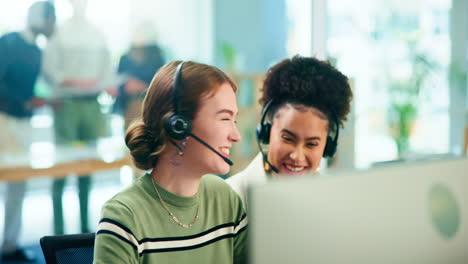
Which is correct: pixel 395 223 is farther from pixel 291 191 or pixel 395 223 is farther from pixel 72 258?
pixel 72 258

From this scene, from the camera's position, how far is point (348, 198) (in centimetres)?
64

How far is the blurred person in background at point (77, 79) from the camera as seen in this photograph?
331 cm

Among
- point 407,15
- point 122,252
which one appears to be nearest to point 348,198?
point 122,252

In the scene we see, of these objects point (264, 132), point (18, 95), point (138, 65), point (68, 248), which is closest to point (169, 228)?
point (68, 248)

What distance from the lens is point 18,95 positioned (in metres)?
3.17

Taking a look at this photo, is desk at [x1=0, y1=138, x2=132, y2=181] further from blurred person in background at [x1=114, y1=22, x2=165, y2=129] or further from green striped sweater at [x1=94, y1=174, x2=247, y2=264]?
green striped sweater at [x1=94, y1=174, x2=247, y2=264]

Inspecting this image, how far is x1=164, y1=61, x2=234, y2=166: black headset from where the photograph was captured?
1066 mm

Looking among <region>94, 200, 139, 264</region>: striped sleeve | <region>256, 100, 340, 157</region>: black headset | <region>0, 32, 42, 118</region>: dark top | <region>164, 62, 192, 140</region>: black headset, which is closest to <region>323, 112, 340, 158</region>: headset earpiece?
<region>256, 100, 340, 157</region>: black headset

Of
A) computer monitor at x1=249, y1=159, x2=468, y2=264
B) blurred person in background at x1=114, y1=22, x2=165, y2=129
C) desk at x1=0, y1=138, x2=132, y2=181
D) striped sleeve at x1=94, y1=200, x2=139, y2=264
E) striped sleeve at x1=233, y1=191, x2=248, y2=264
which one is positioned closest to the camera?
computer monitor at x1=249, y1=159, x2=468, y2=264

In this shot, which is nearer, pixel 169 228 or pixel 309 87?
pixel 169 228

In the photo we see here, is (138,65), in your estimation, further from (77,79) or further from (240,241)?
(240,241)

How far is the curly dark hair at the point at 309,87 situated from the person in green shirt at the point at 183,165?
0.28 metres

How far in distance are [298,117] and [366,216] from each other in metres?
0.70

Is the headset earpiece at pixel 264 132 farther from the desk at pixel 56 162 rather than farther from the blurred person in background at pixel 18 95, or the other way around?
the blurred person in background at pixel 18 95
